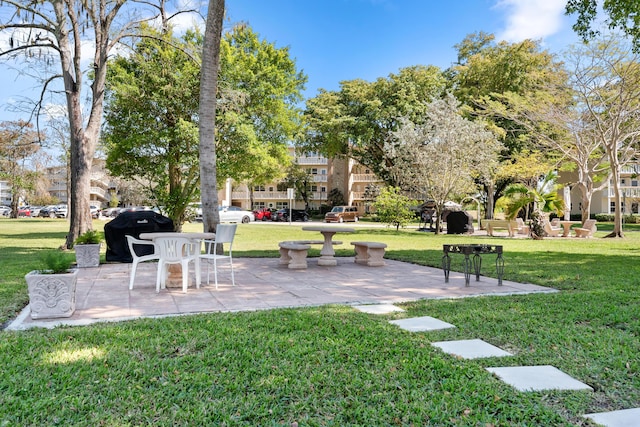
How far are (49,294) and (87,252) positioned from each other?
16.2ft

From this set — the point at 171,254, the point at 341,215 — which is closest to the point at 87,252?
the point at 171,254

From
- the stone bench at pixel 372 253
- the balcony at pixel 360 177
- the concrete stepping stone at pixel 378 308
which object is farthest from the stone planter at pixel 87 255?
the balcony at pixel 360 177

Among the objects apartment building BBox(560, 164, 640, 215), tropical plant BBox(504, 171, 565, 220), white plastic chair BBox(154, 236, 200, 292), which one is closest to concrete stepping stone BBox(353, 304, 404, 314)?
white plastic chair BBox(154, 236, 200, 292)

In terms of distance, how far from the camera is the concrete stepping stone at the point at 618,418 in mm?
2525

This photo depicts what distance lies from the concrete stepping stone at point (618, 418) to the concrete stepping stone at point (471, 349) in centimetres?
104

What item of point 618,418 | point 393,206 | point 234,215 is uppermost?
point 393,206

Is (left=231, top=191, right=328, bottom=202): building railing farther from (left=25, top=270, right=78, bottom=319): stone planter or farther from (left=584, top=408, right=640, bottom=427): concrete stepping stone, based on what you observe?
(left=584, top=408, right=640, bottom=427): concrete stepping stone

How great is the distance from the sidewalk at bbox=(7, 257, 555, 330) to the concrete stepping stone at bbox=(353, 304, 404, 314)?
23 centimetres

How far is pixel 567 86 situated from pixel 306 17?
11680 mm

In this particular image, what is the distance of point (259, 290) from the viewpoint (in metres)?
6.69

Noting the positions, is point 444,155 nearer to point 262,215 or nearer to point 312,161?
point 262,215

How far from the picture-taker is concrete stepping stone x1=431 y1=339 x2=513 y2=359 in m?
3.69

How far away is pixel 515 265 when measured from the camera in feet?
32.7

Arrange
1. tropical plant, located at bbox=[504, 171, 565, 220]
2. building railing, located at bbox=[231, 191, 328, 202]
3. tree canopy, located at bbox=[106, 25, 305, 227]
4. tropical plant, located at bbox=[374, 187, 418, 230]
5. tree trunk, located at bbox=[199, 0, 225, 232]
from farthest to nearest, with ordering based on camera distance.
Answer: building railing, located at bbox=[231, 191, 328, 202] → tropical plant, located at bbox=[374, 187, 418, 230] → tropical plant, located at bbox=[504, 171, 565, 220] → tree canopy, located at bbox=[106, 25, 305, 227] → tree trunk, located at bbox=[199, 0, 225, 232]
